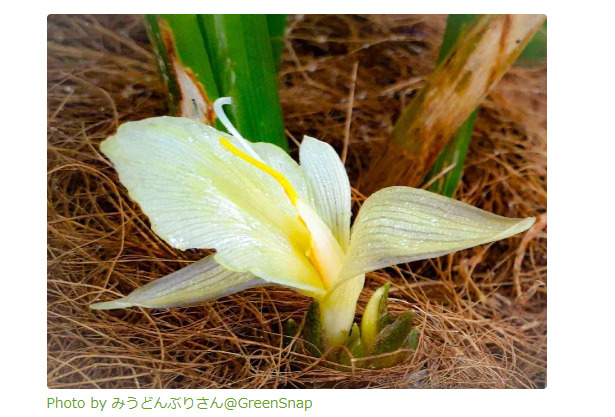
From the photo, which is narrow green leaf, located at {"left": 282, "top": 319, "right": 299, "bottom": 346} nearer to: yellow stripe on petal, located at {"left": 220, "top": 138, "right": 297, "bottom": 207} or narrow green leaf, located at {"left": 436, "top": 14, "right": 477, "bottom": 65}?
yellow stripe on petal, located at {"left": 220, "top": 138, "right": 297, "bottom": 207}

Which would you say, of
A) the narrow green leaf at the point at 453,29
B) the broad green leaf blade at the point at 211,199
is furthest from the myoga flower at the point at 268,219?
the narrow green leaf at the point at 453,29

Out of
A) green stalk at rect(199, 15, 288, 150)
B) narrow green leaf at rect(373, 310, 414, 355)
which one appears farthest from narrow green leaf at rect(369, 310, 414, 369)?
green stalk at rect(199, 15, 288, 150)

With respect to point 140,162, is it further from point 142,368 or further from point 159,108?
point 142,368

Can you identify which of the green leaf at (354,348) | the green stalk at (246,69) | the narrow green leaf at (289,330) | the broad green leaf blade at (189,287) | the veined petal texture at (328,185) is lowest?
the green leaf at (354,348)

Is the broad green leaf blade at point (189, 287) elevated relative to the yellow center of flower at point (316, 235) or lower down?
lower down

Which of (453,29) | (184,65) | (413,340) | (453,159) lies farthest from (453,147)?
(184,65)

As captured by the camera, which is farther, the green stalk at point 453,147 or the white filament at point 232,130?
the green stalk at point 453,147

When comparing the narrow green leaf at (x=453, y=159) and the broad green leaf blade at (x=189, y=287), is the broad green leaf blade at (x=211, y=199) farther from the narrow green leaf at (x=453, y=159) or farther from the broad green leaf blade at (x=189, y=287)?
the narrow green leaf at (x=453, y=159)
